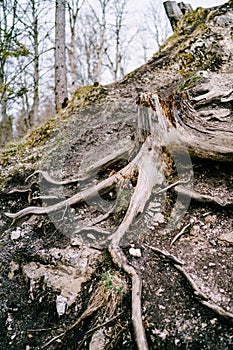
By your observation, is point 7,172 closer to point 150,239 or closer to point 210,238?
point 150,239

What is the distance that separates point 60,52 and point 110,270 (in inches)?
246

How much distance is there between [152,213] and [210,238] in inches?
27.7

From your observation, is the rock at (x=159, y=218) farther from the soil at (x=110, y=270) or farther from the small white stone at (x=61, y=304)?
the small white stone at (x=61, y=304)

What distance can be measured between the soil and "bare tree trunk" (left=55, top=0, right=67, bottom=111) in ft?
11.4

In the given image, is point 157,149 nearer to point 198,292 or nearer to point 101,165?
point 101,165

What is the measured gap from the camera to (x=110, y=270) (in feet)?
10.0

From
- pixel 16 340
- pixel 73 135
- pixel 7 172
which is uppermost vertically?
pixel 73 135

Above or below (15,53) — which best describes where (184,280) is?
below

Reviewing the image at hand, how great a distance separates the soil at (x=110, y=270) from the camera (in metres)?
2.55

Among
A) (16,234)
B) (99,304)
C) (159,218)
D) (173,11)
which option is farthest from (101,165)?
(173,11)

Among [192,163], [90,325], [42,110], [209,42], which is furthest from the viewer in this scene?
[42,110]

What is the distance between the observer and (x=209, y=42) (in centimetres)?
716

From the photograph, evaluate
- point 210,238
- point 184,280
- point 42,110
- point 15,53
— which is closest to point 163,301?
point 184,280

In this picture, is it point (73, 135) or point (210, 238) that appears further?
point (73, 135)
